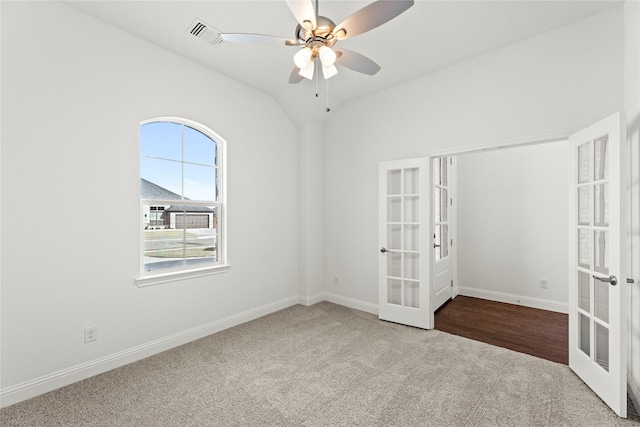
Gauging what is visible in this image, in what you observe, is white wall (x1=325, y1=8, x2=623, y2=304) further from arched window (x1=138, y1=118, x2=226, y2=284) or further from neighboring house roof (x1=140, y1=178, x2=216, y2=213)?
neighboring house roof (x1=140, y1=178, x2=216, y2=213)

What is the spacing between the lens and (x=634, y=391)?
2.12 metres

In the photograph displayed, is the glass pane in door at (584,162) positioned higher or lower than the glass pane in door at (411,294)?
higher

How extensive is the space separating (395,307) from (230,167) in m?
2.69

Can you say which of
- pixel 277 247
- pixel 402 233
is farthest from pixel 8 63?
pixel 402 233

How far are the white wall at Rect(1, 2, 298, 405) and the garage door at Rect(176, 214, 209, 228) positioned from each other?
47 centimetres

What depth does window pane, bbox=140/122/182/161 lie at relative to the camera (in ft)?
9.75

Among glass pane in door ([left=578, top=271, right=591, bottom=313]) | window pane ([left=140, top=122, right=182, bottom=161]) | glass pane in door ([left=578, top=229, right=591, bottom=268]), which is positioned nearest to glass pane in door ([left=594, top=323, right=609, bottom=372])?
glass pane in door ([left=578, top=271, right=591, bottom=313])

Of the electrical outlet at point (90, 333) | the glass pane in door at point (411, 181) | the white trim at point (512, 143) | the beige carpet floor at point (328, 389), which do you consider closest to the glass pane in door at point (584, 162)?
the white trim at point (512, 143)

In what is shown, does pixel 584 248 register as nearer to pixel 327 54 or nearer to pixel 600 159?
pixel 600 159

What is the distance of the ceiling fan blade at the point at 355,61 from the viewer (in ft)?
7.17

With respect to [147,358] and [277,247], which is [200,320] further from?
[277,247]

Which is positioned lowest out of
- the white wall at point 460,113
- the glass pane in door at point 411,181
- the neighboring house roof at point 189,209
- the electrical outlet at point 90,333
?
the electrical outlet at point 90,333

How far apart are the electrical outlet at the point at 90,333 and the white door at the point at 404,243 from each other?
3.00 m

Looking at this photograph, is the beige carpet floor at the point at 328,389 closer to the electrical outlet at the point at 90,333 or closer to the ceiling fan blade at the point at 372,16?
the electrical outlet at the point at 90,333
